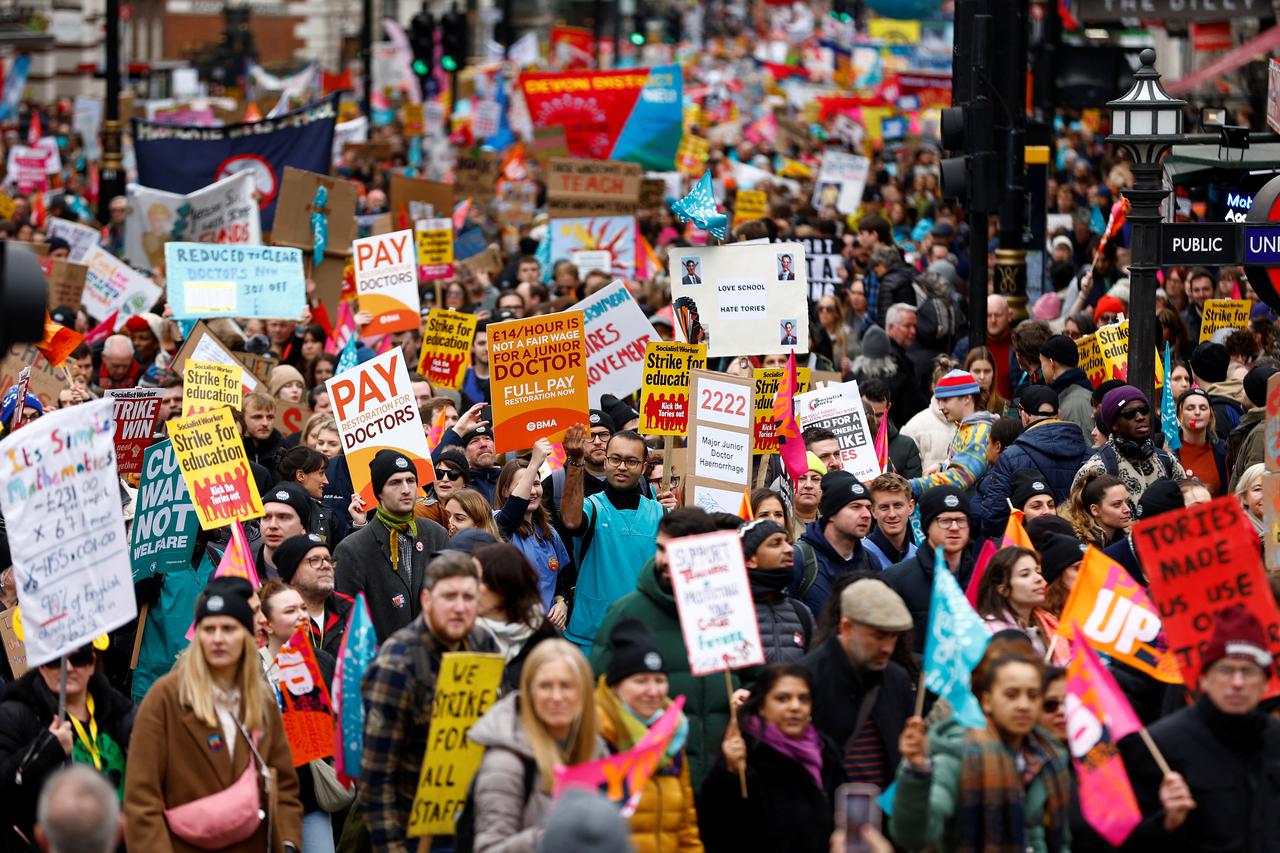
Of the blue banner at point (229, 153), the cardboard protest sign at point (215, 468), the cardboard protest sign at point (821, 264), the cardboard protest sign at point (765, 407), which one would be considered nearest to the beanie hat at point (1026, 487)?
the cardboard protest sign at point (765, 407)

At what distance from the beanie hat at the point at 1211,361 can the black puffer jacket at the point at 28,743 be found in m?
6.98

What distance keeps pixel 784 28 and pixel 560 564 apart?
248ft

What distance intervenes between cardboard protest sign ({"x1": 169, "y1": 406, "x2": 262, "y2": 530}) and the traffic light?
1038 inches

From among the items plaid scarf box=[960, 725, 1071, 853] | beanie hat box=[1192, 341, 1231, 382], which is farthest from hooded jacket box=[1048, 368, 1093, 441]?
plaid scarf box=[960, 725, 1071, 853]

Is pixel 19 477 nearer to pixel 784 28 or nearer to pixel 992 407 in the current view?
pixel 992 407

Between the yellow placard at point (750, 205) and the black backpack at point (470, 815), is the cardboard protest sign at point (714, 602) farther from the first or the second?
the yellow placard at point (750, 205)

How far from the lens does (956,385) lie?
11742mm

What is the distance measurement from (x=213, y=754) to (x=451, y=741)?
74 cm

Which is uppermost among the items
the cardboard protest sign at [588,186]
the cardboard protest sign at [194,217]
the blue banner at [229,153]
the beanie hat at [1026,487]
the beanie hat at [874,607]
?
the blue banner at [229,153]

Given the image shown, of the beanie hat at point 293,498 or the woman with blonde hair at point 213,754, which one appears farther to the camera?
the beanie hat at point 293,498

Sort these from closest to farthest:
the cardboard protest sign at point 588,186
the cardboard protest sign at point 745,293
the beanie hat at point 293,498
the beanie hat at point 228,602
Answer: the beanie hat at point 228,602
the beanie hat at point 293,498
the cardboard protest sign at point 745,293
the cardboard protest sign at point 588,186

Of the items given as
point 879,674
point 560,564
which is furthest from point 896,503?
point 879,674

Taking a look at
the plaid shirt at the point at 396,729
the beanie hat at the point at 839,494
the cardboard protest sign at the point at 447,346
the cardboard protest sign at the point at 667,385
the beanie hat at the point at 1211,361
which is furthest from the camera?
the cardboard protest sign at the point at 447,346

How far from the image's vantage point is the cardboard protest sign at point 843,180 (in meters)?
24.0
